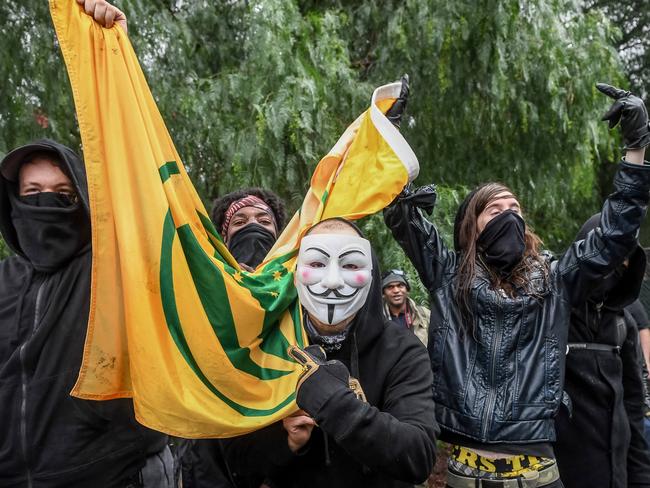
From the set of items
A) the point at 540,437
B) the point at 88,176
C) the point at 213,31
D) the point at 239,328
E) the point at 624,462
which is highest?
the point at 213,31

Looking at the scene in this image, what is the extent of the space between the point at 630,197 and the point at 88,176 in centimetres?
209

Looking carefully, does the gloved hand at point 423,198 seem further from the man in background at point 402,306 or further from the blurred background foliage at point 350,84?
the man in background at point 402,306

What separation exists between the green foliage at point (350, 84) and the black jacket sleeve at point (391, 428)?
11.6ft

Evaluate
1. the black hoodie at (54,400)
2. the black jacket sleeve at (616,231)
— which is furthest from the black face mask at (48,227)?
the black jacket sleeve at (616,231)

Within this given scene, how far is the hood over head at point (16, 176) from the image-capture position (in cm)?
279

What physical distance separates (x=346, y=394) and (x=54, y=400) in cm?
104

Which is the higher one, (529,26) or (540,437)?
(529,26)

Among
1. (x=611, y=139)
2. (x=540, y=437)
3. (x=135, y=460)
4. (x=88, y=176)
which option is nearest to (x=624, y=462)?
(x=540, y=437)

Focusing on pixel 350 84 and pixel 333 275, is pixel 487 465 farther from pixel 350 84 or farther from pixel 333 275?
pixel 350 84

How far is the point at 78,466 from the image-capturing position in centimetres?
259

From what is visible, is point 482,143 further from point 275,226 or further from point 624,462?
point 624,462

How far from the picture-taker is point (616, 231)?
9.80ft

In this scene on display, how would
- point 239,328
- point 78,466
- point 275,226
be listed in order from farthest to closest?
point 275,226 → point 239,328 → point 78,466

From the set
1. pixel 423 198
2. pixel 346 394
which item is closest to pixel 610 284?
pixel 423 198
